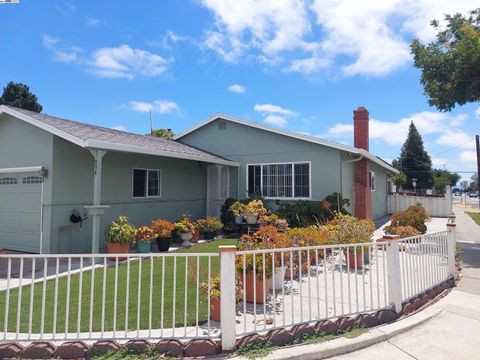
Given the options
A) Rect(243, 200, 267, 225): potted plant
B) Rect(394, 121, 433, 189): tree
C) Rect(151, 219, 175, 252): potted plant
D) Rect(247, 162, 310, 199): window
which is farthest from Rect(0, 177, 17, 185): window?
Rect(394, 121, 433, 189): tree

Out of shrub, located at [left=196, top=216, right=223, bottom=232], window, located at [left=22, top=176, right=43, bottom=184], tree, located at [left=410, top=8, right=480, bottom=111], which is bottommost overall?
shrub, located at [left=196, top=216, right=223, bottom=232]

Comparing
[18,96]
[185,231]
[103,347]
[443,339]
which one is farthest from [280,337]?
[18,96]

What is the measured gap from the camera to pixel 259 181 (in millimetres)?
14344

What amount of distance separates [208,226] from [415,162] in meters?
45.1

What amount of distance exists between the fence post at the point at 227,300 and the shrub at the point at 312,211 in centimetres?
811

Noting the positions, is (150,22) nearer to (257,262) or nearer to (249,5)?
(249,5)

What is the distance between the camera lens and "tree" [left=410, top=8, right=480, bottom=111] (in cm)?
1068

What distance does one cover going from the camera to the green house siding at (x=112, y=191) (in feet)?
29.7

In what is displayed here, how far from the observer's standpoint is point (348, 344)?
3770mm

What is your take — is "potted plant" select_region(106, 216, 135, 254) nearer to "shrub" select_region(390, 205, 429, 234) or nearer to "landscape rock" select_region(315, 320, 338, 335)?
"landscape rock" select_region(315, 320, 338, 335)

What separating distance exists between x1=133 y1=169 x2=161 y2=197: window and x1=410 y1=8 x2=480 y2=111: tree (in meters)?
10.4

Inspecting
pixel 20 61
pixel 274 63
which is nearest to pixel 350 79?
pixel 274 63

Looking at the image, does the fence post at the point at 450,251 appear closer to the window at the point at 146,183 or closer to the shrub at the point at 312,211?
the shrub at the point at 312,211

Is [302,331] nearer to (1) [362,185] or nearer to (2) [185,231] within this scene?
(2) [185,231]
